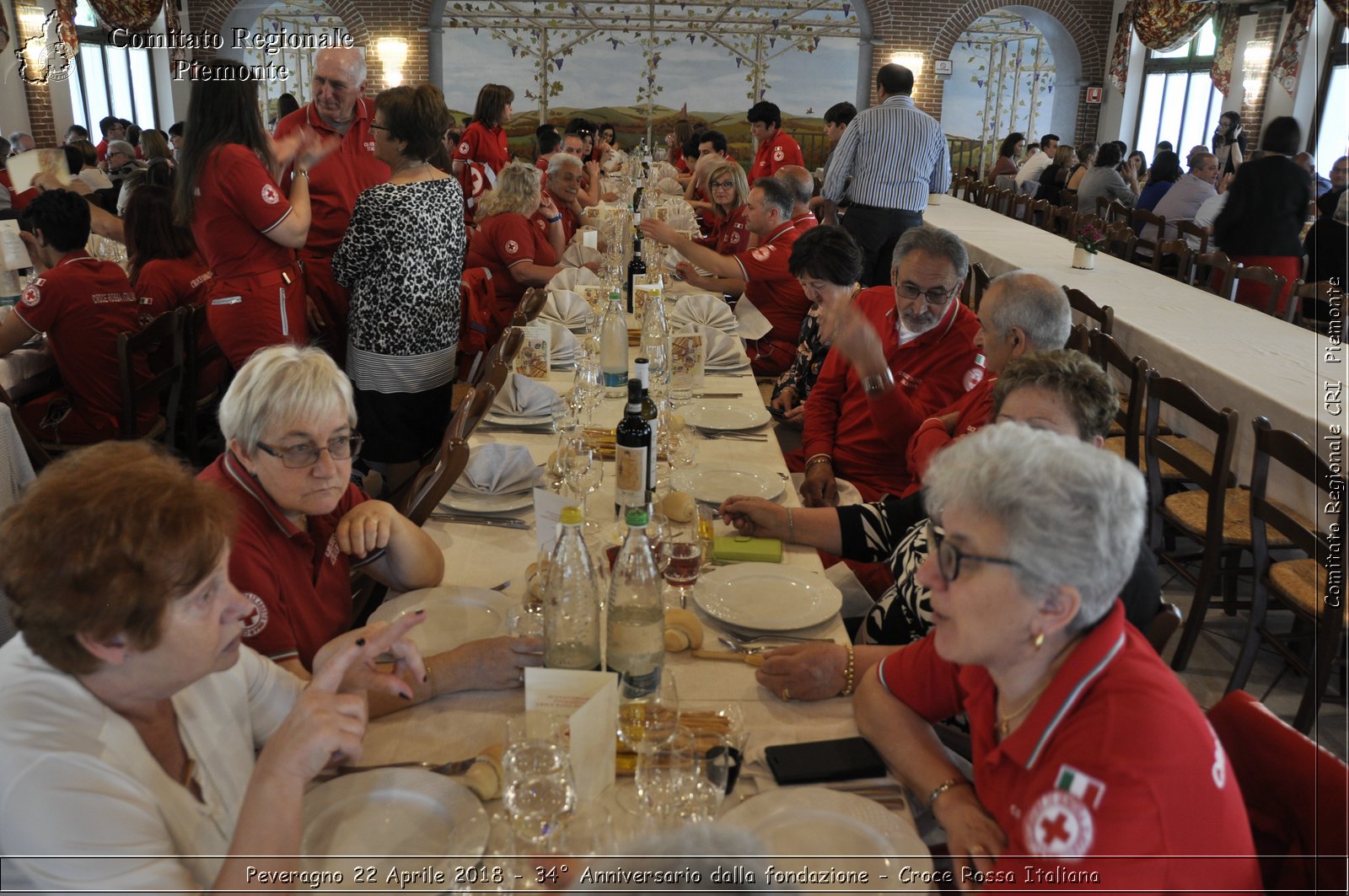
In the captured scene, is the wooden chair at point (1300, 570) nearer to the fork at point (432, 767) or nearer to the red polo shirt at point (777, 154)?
the fork at point (432, 767)

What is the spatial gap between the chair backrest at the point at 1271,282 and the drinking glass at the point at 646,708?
5420 millimetres

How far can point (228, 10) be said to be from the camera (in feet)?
48.2

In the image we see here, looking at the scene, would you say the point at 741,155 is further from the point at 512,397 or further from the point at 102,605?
the point at 102,605

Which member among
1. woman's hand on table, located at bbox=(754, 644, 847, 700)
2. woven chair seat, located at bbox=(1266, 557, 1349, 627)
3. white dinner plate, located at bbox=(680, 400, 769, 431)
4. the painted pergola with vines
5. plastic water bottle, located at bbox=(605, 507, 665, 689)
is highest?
the painted pergola with vines

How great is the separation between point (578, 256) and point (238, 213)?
8.22 feet

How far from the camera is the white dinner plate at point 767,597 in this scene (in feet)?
5.95

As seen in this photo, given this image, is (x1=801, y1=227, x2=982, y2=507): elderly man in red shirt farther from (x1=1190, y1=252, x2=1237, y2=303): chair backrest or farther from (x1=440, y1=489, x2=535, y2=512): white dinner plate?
(x1=1190, y1=252, x2=1237, y2=303): chair backrest

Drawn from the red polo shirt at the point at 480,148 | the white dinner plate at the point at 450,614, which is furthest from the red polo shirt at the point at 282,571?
the red polo shirt at the point at 480,148

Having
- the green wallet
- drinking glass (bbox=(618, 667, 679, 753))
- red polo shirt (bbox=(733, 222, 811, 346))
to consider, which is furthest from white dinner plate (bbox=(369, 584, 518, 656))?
red polo shirt (bbox=(733, 222, 811, 346))

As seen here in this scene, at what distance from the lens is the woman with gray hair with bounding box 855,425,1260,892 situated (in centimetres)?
107

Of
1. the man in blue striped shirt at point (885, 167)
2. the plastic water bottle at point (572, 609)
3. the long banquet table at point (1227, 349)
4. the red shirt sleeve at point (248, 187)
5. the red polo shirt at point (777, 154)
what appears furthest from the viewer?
the red polo shirt at point (777, 154)

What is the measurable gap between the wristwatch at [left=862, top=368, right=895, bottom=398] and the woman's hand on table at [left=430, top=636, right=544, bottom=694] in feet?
5.33

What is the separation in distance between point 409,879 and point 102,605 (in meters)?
0.50

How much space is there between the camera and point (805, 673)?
1.63m
